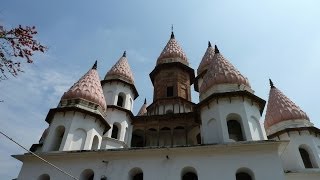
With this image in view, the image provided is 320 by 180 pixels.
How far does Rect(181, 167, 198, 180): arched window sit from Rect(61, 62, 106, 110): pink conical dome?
326 inches

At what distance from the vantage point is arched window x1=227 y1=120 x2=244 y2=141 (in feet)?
57.7

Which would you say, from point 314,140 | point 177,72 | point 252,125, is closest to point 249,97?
point 252,125

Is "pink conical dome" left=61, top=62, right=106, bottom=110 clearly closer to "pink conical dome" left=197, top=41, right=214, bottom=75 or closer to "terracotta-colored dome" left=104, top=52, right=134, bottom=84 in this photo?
"terracotta-colored dome" left=104, top=52, right=134, bottom=84

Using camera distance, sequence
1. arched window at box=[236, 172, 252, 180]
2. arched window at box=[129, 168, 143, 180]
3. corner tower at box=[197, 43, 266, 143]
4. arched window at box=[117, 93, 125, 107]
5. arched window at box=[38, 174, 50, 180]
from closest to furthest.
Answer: arched window at box=[236, 172, 252, 180] < arched window at box=[129, 168, 143, 180] < arched window at box=[38, 174, 50, 180] < corner tower at box=[197, 43, 266, 143] < arched window at box=[117, 93, 125, 107]

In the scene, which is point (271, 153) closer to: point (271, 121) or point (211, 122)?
point (211, 122)

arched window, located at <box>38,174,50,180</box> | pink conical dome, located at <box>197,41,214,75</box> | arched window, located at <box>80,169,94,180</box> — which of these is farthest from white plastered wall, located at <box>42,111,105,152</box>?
pink conical dome, located at <box>197,41,214,75</box>

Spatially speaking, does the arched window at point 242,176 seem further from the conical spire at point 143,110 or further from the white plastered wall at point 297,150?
the conical spire at point 143,110

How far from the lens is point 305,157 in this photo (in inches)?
834

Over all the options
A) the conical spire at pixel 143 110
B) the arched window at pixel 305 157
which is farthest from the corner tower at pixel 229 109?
the conical spire at pixel 143 110

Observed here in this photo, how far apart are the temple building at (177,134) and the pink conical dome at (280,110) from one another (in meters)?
0.07

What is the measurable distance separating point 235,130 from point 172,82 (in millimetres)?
11350

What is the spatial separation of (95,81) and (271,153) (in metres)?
13.8

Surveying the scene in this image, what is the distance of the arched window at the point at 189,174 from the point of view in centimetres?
1574

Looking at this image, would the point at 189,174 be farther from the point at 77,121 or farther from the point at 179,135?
the point at 77,121
